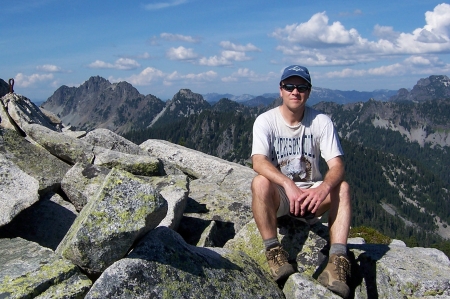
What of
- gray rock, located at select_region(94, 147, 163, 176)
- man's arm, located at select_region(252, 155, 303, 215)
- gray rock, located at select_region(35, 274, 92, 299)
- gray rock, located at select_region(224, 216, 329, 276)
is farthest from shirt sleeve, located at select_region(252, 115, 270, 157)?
gray rock, located at select_region(94, 147, 163, 176)

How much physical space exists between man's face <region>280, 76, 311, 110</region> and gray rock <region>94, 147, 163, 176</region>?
5198 mm

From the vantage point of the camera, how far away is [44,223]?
9.05 meters

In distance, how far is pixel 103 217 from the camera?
18.8 feet

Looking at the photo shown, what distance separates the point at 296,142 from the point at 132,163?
548 centimetres

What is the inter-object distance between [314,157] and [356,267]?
224 centimetres

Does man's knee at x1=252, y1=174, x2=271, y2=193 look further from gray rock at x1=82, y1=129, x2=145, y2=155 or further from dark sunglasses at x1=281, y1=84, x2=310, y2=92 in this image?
gray rock at x1=82, y1=129, x2=145, y2=155

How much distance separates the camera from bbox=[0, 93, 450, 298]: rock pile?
562cm

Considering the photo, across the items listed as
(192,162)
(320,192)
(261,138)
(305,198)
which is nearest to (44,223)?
(261,138)

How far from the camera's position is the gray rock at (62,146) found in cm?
1229

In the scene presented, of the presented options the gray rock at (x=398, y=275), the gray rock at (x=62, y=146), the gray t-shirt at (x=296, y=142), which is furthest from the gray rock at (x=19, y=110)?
the gray rock at (x=398, y=275)

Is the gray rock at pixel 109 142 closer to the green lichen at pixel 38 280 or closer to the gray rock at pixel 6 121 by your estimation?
the gray rock at pixel 6 121

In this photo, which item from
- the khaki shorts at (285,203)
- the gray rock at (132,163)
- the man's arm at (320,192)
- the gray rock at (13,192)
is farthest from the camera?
the gray rock at (132,163)

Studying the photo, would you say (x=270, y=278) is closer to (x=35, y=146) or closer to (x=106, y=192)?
(x=106, y=192)

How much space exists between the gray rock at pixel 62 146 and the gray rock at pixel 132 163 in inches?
20.6
